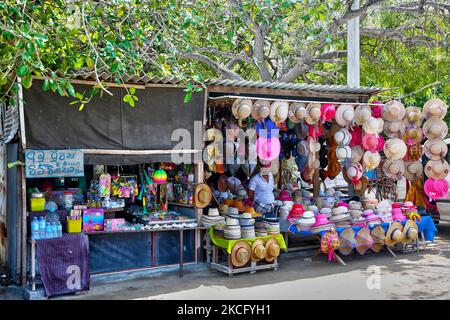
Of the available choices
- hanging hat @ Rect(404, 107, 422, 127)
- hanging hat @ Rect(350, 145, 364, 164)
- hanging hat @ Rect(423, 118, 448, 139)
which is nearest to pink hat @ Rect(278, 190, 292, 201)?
hanging hat @ Rect(350, 145, 364, 164)

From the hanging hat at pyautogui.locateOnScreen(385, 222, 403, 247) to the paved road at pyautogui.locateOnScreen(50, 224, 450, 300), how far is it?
→ 1.23 ft

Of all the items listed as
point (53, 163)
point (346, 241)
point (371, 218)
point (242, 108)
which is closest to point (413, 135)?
point (371, 218)

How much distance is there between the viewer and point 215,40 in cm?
838

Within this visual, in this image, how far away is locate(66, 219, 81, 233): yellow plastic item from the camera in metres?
6.76

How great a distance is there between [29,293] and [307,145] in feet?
17.5

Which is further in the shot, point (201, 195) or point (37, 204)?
point (201, 195)

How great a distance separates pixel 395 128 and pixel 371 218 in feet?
5.85

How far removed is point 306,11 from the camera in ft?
25.2

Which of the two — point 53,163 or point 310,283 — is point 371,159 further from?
point 53,163

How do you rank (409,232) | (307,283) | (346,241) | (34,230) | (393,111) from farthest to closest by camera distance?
(393,111)
(409,232)
(346,241)
(307,283)
(34,230)

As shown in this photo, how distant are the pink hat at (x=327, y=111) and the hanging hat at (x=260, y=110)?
1169mm

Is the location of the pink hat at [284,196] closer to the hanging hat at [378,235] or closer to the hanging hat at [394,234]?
the hanging hat at [378,235]
